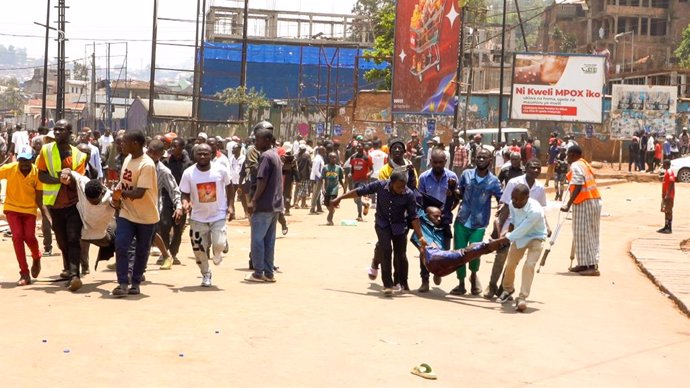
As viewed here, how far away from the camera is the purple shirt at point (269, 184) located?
11477 millimetres

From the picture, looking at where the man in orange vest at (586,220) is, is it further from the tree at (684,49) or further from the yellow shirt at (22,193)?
the tree at (684,49)

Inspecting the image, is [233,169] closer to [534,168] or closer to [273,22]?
[534,168]

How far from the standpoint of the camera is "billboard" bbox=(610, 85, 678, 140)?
147 feet

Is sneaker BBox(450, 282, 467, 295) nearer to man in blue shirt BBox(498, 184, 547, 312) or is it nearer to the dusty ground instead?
the dusty ground

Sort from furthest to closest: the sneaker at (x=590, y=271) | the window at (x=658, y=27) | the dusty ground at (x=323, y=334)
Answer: the window at (x=658, y=27), the sneaker at (x=590, y=271), the dusty ground at (x=323, y=334)

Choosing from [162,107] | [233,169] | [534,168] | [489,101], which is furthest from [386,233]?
[162,107]

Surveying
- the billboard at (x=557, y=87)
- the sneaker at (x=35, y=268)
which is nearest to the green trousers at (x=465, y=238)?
the sneaker at (x=35, y=268)

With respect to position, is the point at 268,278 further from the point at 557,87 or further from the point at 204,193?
the point at 557,87

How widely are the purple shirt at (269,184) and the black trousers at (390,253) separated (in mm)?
1152

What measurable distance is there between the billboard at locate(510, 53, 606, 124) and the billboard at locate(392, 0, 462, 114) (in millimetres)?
4620

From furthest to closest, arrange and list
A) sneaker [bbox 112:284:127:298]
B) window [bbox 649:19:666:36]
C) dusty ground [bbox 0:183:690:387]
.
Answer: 1. window [bbox 649:19:666:36]
2. sneaker [bbox 112:284:127:298]
3. dusty ground [bbox 0:183:690:387]

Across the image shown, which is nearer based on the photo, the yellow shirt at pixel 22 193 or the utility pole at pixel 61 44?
the yellow shirt at pixel 22 193

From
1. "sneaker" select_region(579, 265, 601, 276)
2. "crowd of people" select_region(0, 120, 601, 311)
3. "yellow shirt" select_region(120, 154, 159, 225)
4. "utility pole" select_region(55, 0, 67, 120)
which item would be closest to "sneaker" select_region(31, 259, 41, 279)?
"crowd of people" select_region(0, 120, 601, 311)

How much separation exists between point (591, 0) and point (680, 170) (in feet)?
172
